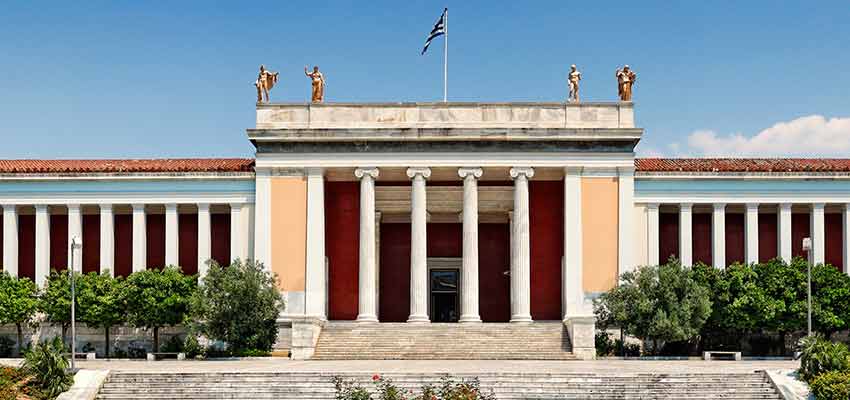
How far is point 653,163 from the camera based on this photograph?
6069 cm

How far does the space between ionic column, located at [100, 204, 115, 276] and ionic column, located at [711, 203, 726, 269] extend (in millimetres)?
26788

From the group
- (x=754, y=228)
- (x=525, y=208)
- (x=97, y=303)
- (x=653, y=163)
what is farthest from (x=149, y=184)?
(x=754, y=228)

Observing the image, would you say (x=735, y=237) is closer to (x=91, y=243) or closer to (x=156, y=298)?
(x=156, y=298)

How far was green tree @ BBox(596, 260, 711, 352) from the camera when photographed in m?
51.9

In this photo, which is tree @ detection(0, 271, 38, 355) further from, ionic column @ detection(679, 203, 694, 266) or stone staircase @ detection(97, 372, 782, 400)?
ionic column @ detection(679, 203, 694, 266)

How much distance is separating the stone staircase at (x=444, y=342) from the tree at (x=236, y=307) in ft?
8.41

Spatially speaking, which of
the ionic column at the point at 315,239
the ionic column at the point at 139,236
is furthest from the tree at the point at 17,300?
the ionic column at the point at 315,239

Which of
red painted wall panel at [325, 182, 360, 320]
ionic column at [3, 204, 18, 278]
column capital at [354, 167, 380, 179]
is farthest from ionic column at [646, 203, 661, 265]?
ionic column at [3, 204, 18, 278]

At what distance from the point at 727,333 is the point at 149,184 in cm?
2610

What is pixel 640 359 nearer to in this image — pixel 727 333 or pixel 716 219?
pixel 727 333

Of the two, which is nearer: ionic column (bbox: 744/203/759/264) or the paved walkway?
the paved walkway

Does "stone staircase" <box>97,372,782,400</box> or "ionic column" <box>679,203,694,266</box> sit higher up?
"ionic column" <box>679,203,694,266</box>

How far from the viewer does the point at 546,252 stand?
60.2 m

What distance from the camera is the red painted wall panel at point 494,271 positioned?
62.4 m
